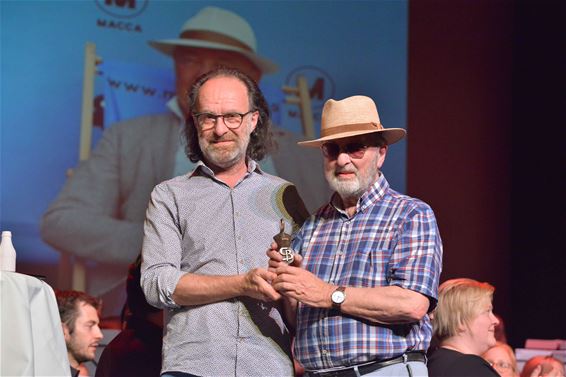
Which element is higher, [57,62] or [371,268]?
[57,62]

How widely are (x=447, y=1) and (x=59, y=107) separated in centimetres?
305

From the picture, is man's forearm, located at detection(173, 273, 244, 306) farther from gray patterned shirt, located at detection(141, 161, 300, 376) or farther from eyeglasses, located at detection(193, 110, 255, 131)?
eyeglasses, located at detection(193, 110, 255, 131)

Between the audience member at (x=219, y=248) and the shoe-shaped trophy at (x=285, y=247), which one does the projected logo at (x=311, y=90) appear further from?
the shoe-shaped trophy at (x=285, y=247)

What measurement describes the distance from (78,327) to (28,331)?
1918 mm

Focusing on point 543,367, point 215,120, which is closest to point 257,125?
point 215,120

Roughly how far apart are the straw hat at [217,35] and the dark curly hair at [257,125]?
8.61 ft

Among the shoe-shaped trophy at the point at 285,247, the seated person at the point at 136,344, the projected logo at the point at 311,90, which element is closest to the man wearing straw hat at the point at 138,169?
the projected logo at the point at 311,90

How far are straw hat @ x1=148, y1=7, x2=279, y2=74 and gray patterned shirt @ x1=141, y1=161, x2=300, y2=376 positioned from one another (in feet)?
9.35

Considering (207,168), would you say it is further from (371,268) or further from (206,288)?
(371,268)

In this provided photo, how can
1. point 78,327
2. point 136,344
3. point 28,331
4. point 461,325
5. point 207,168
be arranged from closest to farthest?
point 28,331 → point 207,168 → point 461,325 → point 136,344 → point 78,327

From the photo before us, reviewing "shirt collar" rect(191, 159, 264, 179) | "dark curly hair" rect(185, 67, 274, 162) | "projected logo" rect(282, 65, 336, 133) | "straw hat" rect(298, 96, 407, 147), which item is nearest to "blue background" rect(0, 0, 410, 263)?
"projected logo" rect(282, 65, 336, 133)

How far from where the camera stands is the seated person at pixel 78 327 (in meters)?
4.35

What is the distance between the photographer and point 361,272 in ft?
9.05

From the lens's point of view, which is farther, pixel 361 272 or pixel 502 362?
pixel 502 362
